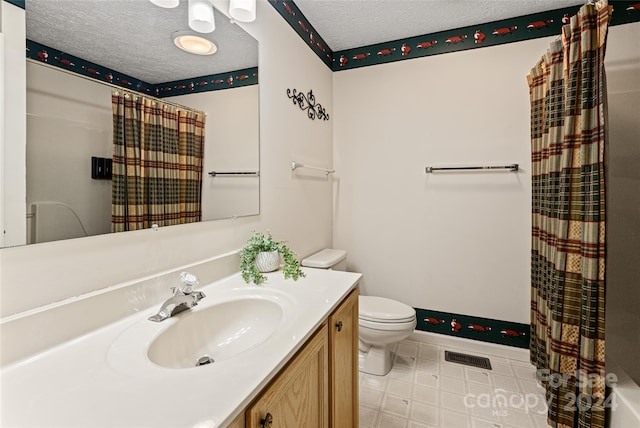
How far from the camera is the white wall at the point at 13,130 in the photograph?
69 cm

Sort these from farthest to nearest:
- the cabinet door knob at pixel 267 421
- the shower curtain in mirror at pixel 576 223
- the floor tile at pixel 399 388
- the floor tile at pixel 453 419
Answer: the floor tile at pixel 399 388
the floor tile at pixel 453 419
the shower curtain in mirror at pixel 576 223
the cabinet door knob at pixel 267 421

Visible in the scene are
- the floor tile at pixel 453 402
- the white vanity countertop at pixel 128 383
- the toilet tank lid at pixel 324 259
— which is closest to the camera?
the white vanity countertop at pixel 128 383

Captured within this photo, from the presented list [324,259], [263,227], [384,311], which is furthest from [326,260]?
[263,227]

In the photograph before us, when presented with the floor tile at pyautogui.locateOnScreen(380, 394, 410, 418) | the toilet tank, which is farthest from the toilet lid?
the floor tile at pyautogui.locateOnScreen(380, 394, 410, 418)

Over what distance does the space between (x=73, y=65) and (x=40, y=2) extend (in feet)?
0.49

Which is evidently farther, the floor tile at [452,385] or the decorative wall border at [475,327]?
the decorative wall border at [475,327]

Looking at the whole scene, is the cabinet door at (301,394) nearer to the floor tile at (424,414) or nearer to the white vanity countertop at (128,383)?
the white vanity countertop at (128,383)

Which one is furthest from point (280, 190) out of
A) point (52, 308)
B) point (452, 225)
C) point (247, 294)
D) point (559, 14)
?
point (559, 14)

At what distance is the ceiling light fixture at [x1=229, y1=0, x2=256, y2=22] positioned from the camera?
1312mm

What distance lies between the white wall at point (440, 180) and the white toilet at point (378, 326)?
1.58 ft

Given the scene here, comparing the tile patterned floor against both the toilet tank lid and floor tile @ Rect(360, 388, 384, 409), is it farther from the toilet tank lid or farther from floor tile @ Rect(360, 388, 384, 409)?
the toilet tank lid

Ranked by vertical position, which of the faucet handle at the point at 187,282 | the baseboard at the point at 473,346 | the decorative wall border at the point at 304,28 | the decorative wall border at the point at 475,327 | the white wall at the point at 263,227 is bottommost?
the baseboard at the point at 473,346

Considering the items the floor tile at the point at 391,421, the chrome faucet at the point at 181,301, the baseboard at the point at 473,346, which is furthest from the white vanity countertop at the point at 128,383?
the baseboard at the point at 473,346

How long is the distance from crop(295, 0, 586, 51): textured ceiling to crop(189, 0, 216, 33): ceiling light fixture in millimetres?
918
